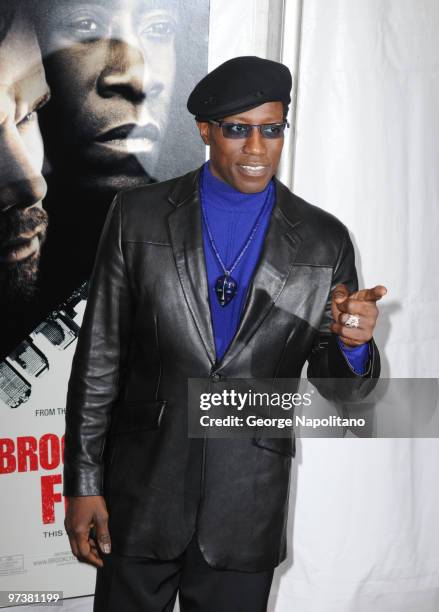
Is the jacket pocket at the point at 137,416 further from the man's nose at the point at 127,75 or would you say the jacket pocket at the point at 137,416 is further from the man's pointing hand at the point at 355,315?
the man's nose at the point at 127,75

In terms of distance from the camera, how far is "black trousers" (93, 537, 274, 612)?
5.44ft

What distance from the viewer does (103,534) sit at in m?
1.64

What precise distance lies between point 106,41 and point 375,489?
1.89 m

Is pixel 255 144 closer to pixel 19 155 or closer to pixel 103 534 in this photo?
pixel 103 534

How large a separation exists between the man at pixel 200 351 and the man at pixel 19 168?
0.89m

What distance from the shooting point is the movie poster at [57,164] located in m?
2.40

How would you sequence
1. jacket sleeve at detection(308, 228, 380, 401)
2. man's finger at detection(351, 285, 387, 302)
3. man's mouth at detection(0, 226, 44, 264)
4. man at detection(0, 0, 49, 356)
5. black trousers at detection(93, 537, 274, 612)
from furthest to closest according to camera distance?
1. man's mouth at detection(0, 226, 44, 264)
2. man at detection(0, 0, 49, 356)
3. black trousers at detection(93, 537, 274, 612)
4. jacket sleeve at detection(308, 228, 380, 401)
5. man's finger at detection(351, 285, 387, 302)

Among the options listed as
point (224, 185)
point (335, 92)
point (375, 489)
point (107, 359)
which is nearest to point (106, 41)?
point (335, 92)

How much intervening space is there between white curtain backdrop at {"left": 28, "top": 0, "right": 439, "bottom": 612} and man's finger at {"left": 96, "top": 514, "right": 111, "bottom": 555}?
1.30 metres

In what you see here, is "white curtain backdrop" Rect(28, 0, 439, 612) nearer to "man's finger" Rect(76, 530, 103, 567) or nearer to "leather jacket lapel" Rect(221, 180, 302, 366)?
"leather jacket lapel" Rect(221, 180, 302, 366)

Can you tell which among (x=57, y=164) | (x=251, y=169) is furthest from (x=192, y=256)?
(x=57, y=164)

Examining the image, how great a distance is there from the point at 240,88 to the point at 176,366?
0.59 m

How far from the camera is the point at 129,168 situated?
8.43ft

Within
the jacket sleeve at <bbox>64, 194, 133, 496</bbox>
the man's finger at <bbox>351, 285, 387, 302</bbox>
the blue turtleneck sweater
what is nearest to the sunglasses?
the blue turtleneck sweater
